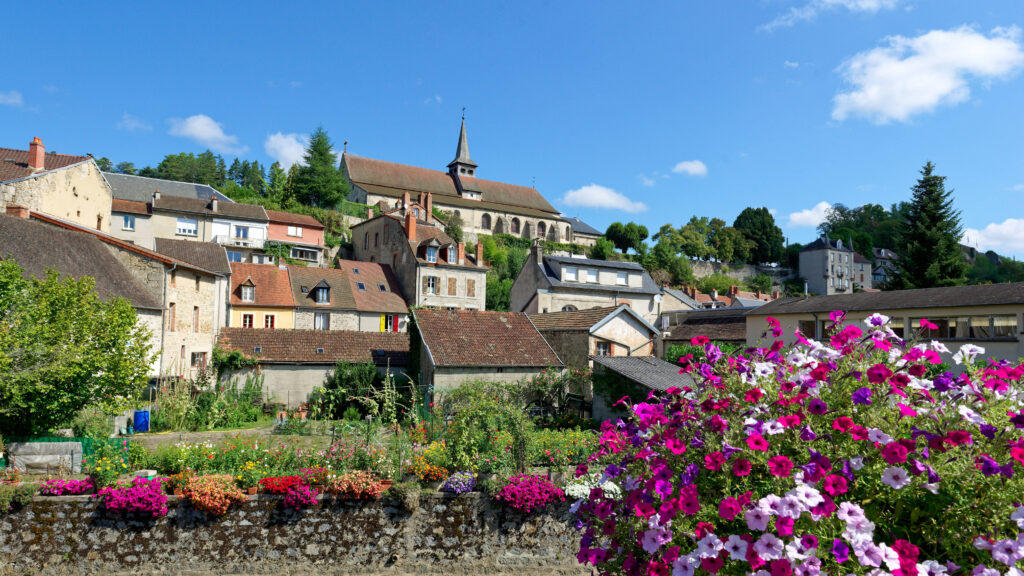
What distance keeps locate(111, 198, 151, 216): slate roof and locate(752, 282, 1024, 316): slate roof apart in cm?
4877

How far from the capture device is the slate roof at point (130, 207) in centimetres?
4891

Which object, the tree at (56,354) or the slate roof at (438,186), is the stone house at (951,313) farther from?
the slate roof at (438,186)

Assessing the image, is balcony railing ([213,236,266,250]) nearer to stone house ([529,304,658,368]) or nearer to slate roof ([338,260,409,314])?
slate roof ([338,260,409,314])

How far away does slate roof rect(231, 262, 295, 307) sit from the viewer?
116 feet

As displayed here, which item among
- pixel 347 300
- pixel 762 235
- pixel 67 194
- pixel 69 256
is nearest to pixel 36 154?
pixel 67 194

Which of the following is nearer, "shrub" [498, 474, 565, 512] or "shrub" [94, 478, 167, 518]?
"shrub" [94, 478, 167, 518]

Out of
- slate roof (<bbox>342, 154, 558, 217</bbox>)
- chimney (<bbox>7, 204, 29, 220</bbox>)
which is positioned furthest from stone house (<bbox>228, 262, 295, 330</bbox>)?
slate roof (<bbox>342, 154, 558, 217</bbox>)

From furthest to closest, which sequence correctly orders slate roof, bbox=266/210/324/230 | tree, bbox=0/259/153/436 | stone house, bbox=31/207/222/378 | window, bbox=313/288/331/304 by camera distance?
slate roof, bbox=266/210/324/230 < window, bbox=313/288/331/304 < stone house, bbox=31/207/222/378 < tree, bbox=0/259/153/436

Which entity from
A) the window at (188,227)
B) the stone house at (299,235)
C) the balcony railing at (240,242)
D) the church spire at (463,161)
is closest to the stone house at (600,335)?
the stone house at (299,235)

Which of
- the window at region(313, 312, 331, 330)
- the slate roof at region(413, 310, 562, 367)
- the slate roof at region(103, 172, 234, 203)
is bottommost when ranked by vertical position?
the slate roof at region(413, 310, 562, 367)

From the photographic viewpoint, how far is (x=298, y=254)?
54.7 meters

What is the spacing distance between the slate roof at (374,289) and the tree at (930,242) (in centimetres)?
3659

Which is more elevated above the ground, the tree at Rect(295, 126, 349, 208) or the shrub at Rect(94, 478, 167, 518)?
the tree at Rect(295, 126, 349, 208)

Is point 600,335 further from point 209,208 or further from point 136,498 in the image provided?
point 209,208
